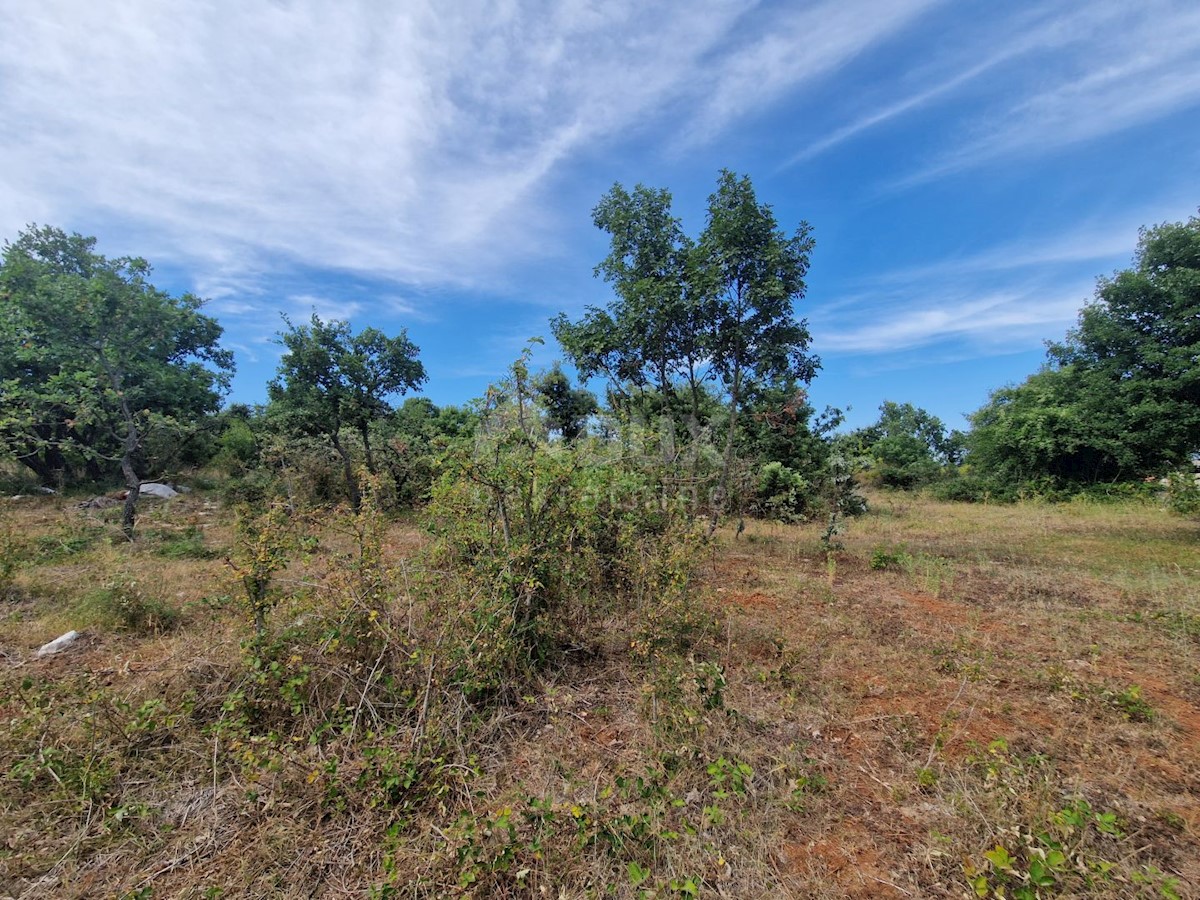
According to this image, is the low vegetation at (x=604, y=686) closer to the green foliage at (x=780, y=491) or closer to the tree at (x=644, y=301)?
the tree at (x=644, y=301)

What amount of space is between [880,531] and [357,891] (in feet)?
34.5

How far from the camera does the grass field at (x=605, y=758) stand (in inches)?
70.5

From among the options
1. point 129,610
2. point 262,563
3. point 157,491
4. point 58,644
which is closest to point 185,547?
point 129,610

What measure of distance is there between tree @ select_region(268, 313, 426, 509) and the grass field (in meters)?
6.76

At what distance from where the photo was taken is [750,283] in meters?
6.65

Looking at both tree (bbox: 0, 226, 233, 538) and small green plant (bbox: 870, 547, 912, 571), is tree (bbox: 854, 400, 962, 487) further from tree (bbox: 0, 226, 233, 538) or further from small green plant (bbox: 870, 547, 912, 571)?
tree (bbox: 0, 226, 233, 538)

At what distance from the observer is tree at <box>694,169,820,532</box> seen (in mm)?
6367

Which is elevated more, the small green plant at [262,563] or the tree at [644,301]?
the tree at [644,301]

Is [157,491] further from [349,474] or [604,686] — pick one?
[604,686]

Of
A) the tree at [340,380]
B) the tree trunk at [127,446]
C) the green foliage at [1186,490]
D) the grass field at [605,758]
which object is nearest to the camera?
the grass field at [605,758]

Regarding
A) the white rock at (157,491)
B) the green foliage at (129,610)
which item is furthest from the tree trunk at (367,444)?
the green foliage at (129,610)

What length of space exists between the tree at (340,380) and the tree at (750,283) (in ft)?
25.6

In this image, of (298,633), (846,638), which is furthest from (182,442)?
(846,638)

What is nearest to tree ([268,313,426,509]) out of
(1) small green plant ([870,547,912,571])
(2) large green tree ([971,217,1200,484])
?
(1) small green plant ([870,547,912,571])
